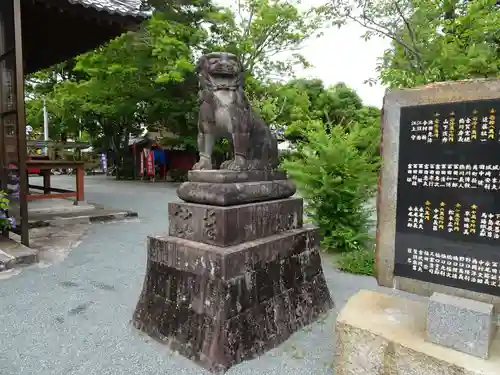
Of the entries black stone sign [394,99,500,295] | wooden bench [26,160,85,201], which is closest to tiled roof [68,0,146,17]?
wooden bench [26,160,85,201]

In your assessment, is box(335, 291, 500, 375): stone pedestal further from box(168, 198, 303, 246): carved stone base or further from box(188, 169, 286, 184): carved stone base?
box(188, 169, 286, 184): carved stone base


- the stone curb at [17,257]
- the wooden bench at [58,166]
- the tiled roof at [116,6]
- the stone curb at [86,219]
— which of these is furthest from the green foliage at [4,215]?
the tiled roof at [116,6]

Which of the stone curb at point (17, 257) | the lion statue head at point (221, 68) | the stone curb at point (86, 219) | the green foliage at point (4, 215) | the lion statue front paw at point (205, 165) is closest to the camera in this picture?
the lion statue head at point (221, 68)

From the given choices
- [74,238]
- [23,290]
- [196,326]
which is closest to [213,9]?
[74,238]

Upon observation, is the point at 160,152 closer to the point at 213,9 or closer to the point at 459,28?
the point at 213,9

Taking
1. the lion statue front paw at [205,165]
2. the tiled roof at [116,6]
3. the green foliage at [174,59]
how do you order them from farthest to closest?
1. the green foliage at [174,59]
2. the tiled roof at [116,6]
3. the lion statue front paw at [205,165]

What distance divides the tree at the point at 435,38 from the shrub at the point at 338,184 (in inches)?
53.1

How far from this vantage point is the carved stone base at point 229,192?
2.80 metres

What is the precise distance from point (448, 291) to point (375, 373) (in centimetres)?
66

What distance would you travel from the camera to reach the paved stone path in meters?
2.58

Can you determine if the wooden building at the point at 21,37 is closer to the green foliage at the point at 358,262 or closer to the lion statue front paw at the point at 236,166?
the lion statue front paw at the point at 236,166

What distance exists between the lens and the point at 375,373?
2.11 meters

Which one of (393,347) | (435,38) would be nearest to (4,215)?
(393,347)

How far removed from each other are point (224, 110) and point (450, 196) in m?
1.89
